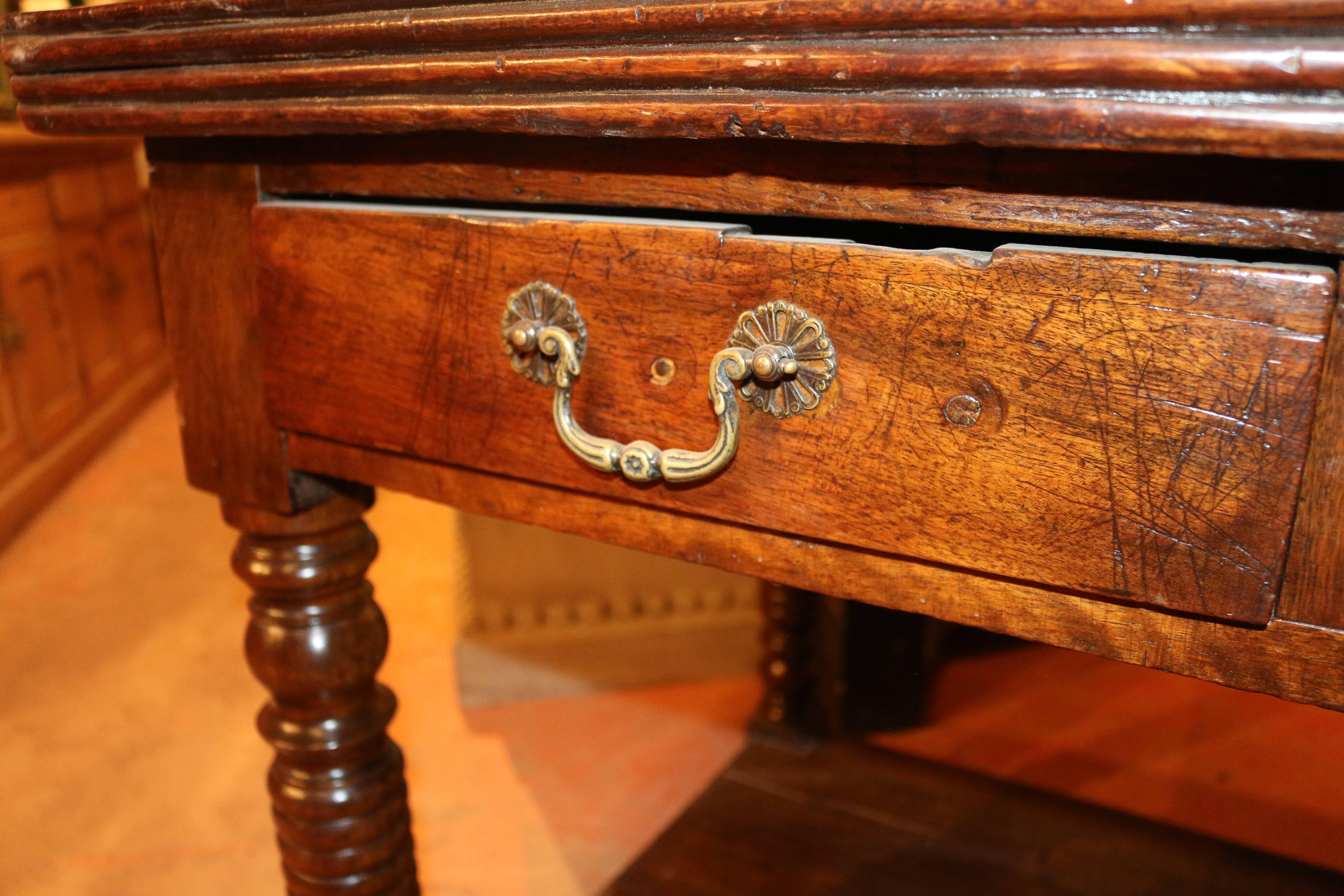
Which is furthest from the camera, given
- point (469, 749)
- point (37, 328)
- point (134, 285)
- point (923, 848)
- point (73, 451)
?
point (134, 285)

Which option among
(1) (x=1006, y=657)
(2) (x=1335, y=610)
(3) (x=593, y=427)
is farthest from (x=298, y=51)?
(1) (x=1006, y=657)

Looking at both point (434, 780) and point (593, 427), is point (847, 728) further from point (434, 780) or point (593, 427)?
point (593, 427)

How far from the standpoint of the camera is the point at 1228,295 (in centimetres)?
32

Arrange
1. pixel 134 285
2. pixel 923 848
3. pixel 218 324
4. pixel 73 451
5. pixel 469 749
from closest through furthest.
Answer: pixel 218 324
pixel 923 848
pixel 469 749
pixel 73 451
pixel 134 285

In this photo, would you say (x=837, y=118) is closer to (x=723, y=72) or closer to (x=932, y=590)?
(x=723, y=72)

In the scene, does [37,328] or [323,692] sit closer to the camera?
[323,692]

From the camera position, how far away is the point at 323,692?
2.05 ft

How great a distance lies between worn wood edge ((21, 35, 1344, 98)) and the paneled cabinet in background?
4.99 ft

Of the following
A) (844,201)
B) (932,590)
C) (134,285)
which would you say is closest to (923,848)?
(932,590)

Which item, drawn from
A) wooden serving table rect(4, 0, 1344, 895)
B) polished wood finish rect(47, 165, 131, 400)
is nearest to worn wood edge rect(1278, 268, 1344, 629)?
wooden serving table rect(4, 0, 1344, 895)

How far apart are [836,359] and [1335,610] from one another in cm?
18

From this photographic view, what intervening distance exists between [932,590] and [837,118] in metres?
0.18

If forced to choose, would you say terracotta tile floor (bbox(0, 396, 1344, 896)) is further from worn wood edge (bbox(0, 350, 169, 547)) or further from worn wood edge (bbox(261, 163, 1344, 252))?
worn wood edge (bbox(261, 163, 1344, 252))

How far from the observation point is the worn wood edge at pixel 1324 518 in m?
0.31
